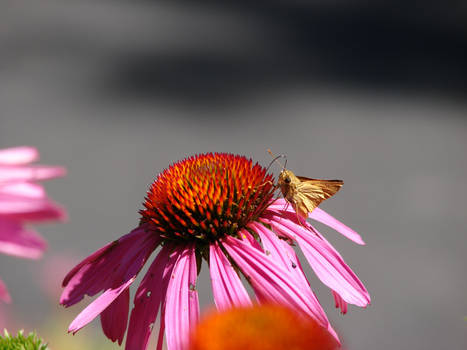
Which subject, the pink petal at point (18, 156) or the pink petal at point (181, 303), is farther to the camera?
the pink petal at point (181, 303)

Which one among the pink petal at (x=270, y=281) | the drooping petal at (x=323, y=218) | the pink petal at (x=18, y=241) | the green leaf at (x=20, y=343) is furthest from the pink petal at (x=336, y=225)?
the pink petal at (x=18, y=241)

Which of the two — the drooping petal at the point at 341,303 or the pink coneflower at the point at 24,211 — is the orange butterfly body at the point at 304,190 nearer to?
the drooping petal at the point at 341,303

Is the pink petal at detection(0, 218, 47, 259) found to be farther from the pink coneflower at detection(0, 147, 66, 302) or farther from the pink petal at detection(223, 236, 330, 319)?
the pink petal at detection(223, 236, 330, 319)

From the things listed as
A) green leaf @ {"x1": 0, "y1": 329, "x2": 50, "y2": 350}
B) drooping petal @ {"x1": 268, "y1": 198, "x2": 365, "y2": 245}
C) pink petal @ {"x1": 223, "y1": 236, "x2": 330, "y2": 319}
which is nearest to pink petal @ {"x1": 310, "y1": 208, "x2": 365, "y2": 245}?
drooping petal @ {"x1": 268, "y1": 198, "x2": 365, "y2": 245}

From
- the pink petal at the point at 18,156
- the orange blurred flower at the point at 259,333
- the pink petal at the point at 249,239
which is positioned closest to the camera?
the orange blurred flower at the point at 259,333

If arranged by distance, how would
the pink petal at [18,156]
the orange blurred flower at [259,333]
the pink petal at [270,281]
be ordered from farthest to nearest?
the pink petal at [270,281]
the pink petal at [18,156]
the orange blurred flower at [259,333]

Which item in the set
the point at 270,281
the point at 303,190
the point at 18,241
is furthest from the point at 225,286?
the point at 18,241
